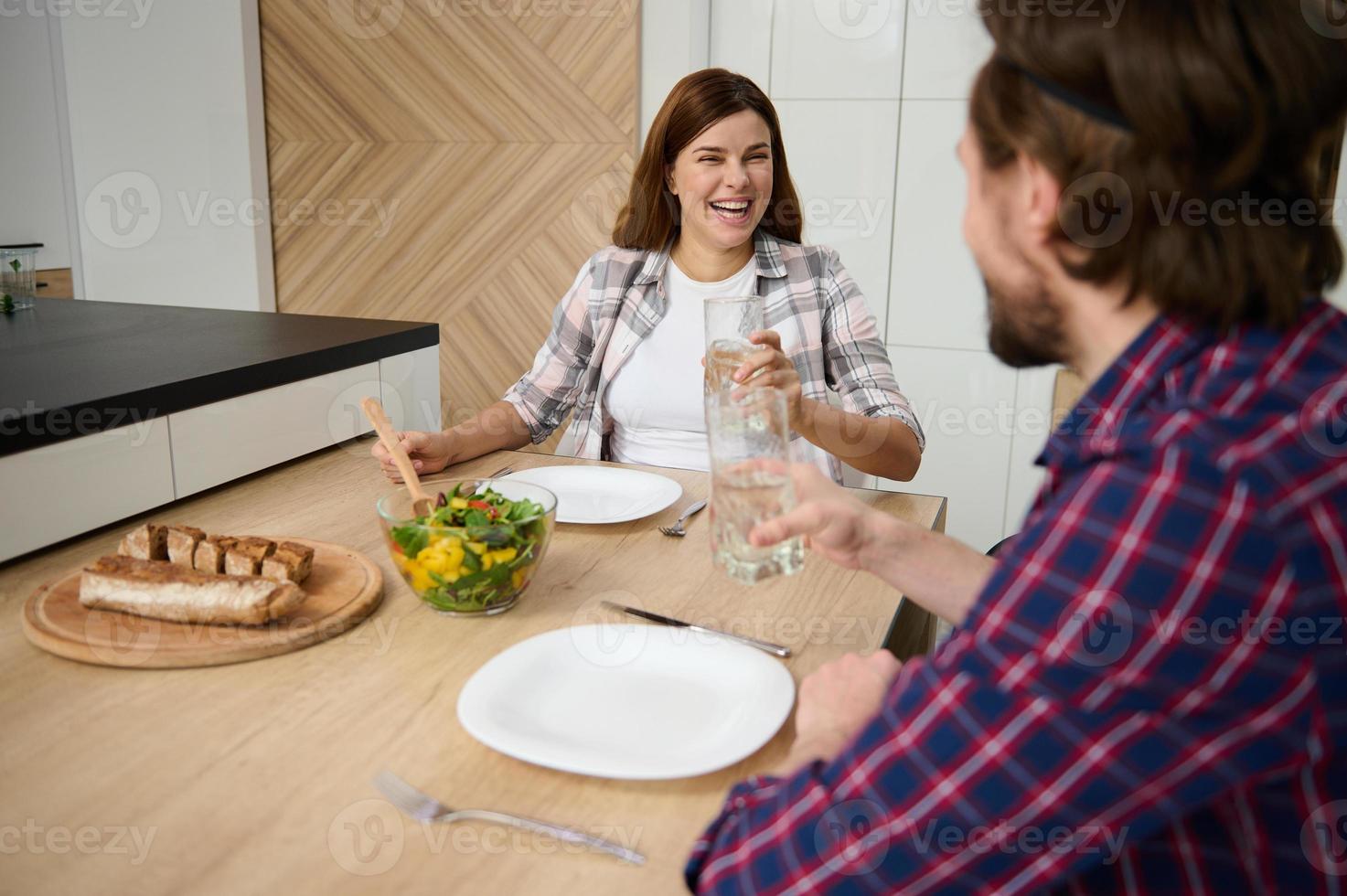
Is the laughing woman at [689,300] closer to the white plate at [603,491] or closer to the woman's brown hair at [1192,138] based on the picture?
the white plate at [603,491]

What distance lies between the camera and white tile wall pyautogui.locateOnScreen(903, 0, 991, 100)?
314cm

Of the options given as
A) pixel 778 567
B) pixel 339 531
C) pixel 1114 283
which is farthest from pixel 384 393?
pixel 1114 283

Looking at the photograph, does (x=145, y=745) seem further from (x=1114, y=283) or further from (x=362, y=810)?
(x=1114, y=283)

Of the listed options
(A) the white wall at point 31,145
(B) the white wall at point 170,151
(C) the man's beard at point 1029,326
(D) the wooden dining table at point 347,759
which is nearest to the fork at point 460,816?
(D) the wooden dining table at point 347,759

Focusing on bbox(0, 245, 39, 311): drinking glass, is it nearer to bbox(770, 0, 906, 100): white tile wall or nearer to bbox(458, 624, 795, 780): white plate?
bbox(458, 624, 795, 780): white plate

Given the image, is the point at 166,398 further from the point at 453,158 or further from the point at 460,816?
the point at 453,158

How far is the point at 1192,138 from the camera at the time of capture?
72cm

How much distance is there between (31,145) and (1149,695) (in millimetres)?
4711

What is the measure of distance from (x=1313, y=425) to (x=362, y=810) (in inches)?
28.8

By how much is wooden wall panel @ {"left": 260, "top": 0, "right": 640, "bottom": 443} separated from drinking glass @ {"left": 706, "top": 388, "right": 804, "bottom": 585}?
263cm

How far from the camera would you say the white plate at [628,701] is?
90cm

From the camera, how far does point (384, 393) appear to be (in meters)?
2.12

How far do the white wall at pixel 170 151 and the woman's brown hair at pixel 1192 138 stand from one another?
12.7 ft

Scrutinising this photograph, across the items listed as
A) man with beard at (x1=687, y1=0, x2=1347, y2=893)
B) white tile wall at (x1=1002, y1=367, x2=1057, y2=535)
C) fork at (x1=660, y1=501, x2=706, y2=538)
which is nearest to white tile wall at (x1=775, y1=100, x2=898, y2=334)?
white tile wall at (x1=1002, y1=367, x2=1057, y2=535)
